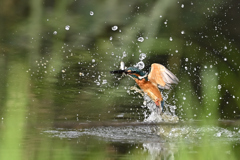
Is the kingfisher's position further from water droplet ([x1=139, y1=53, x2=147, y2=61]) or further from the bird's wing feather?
water droplet ([x1=139, y1=53, x2=147, y2=61])

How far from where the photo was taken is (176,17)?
10.7 ft

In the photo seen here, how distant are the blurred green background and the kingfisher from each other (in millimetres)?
162

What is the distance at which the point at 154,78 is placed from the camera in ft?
7.19

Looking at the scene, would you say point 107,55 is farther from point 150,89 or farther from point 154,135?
point 154,135

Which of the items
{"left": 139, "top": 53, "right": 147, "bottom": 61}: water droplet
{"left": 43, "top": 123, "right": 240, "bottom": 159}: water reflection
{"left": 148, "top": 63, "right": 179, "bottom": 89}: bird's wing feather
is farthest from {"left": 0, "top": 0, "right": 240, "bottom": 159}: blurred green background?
{"left": 148, "top": 63, "right": 179, "bottom": 89}: bird's wing feather

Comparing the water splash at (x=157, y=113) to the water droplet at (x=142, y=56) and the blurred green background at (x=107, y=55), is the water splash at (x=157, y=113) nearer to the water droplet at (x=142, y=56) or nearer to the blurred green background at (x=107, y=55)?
the blurred green background at (x=107, y=55)

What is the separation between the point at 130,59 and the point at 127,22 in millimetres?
392

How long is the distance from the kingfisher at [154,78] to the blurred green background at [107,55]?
16cm

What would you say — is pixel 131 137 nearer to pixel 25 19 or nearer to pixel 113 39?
pixel 113 39

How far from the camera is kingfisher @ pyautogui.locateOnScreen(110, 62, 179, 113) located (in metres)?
2.18

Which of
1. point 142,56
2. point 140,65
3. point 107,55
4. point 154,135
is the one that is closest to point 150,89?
point 154,135

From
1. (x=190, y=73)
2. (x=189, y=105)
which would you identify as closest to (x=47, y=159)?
(x=189, y=105)

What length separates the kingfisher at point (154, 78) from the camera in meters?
2.18

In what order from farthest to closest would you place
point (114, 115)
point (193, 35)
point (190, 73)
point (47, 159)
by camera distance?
point (193, 35)
point (190, 73)
point (114, 115)
point (47, 159)
